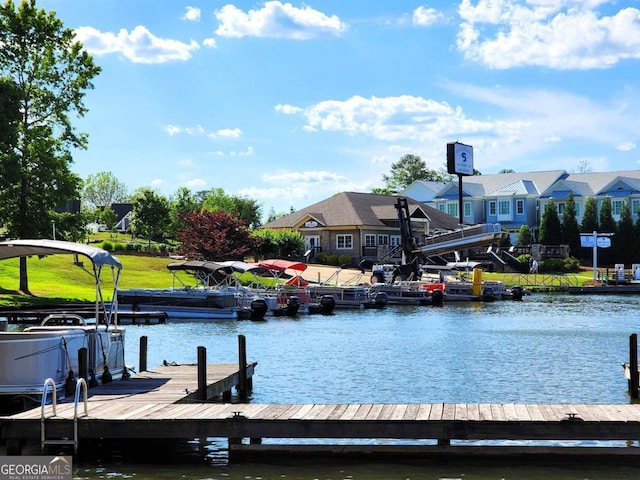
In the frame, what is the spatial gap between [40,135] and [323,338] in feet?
91.6

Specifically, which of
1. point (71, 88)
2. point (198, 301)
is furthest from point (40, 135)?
point (198, 301)

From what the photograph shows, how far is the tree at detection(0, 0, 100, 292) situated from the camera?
2199 inches

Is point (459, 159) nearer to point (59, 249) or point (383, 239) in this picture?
point (383, 239)

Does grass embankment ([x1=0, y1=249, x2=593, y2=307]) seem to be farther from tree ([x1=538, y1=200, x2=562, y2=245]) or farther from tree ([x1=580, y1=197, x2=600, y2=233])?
tree ([x1=580, y1=197, x2=600, y2=233])

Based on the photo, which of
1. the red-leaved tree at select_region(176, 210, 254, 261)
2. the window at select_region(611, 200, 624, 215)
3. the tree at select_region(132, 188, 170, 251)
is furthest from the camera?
the window at select_region(611, 200, 624, 215)

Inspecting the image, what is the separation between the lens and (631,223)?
331ft

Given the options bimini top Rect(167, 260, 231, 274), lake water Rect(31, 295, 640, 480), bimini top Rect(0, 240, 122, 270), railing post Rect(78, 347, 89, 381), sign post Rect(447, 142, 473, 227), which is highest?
sign post Rect(447, 142, 473, 227)

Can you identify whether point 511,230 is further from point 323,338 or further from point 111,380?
point 111,380

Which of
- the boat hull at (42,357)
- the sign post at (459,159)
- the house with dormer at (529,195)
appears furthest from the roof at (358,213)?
→ the boat hull at (42,357)

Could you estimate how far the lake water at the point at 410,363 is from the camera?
1537cm

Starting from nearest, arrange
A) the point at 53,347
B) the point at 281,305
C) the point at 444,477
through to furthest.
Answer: the point at 444,477
the point at 53,347
the point at 281,305

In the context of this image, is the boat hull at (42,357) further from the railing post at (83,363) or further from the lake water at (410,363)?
the lake water at (410,363)

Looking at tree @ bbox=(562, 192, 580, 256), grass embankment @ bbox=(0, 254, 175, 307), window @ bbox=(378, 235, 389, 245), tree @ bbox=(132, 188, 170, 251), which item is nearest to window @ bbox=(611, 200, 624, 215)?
tree @ bbox=(562, 192, 580, 256)

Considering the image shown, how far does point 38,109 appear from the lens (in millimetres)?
58594
